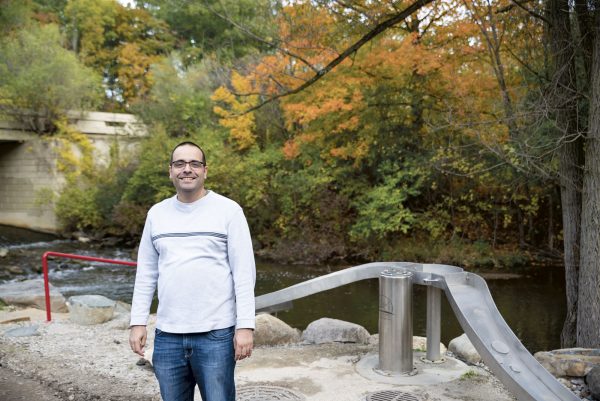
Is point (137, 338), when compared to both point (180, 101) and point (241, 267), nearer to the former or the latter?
point (241, 267)

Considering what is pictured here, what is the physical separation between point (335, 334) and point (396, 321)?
1.71m

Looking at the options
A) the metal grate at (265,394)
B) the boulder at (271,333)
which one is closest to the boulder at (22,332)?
the boulder at (271,333)

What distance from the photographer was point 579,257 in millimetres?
6859

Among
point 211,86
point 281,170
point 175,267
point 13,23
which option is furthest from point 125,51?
point 175,267

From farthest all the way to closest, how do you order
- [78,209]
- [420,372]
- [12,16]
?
[12,16]
[78,209]
[420,372]

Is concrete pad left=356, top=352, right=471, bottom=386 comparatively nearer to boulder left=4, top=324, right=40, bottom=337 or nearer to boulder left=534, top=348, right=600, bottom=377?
boulder left=534, top=348, right=600, bottom=377

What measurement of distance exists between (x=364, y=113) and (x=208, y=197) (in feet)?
38.7

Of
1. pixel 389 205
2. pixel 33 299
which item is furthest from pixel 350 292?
pixel 33 299

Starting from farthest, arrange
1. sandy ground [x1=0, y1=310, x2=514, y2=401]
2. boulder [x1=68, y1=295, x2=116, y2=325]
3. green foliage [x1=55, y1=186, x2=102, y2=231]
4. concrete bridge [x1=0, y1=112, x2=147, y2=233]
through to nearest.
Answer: concrete bridge [x1=0, y1=112, x2=147, y2=233]
green foliage [x1=55, y1=186, x2=102, y2=231]
boulder [x1=68, y1=295, x2=116, y2=325]
sandy ground [x1=0, y1=310, x2=514, y2=401]

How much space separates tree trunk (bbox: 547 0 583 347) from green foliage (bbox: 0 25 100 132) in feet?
65.0

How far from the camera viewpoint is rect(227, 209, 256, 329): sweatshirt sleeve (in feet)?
8.30

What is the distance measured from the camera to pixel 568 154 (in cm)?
702

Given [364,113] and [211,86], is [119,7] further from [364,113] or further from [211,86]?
[364,113]

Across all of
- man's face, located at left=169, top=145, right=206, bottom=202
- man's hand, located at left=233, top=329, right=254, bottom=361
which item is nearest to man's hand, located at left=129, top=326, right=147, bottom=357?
man's hand, located at left=233, top=329, right=254, bottom=361
